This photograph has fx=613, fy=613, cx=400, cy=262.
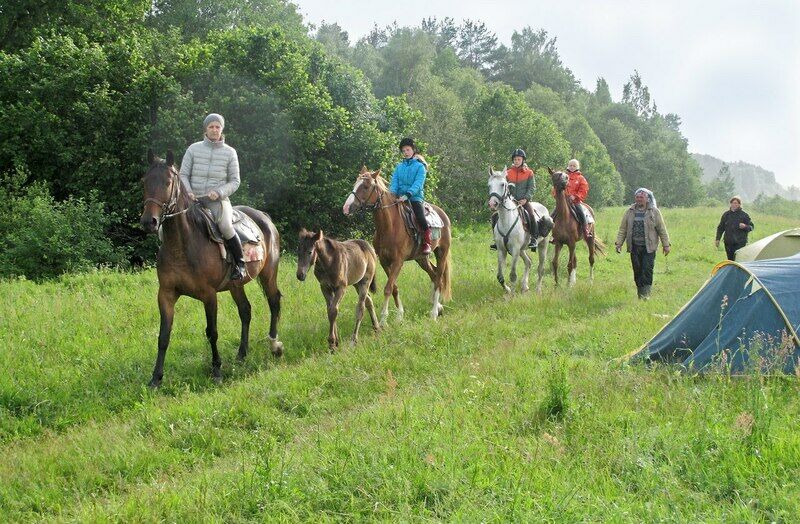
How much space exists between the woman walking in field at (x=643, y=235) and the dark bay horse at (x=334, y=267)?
5486 millimetres

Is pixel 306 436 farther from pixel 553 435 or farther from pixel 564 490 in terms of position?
pixel 564 490

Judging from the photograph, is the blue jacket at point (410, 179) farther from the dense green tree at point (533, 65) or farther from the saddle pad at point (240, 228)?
the dense green tree at point (533, 65)

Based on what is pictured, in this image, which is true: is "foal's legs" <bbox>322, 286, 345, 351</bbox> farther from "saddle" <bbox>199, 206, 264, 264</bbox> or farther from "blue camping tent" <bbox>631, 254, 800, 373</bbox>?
"blue camping tent" <bbox>631, 254, 800, 373</bbox>

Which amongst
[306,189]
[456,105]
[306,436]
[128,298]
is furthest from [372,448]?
[456,105]

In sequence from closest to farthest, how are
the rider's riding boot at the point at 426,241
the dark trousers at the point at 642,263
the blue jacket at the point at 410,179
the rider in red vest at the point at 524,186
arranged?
the blue jacket at the point at 410,179 < the rider's riding boot at the point at 426,241 < the dark trousers at the point at 642,263 < the rider in red vest at the point at 524,186

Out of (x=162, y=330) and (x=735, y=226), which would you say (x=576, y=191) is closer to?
(x=735, y=226)

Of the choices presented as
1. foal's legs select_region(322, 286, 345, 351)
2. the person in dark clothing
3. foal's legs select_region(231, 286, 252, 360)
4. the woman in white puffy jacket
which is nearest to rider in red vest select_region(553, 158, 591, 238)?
the person in dark clothing

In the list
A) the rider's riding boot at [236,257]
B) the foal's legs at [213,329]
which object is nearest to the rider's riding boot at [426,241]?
the rider's riding boot at [236,257]

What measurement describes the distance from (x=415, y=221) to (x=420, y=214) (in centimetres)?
17

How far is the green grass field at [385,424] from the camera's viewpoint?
13.3 ft

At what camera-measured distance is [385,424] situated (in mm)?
5496

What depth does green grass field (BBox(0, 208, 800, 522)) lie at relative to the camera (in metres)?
4.06

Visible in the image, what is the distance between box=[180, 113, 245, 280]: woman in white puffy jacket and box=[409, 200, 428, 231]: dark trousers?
3.74m

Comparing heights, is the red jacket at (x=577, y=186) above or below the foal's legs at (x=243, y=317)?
above
